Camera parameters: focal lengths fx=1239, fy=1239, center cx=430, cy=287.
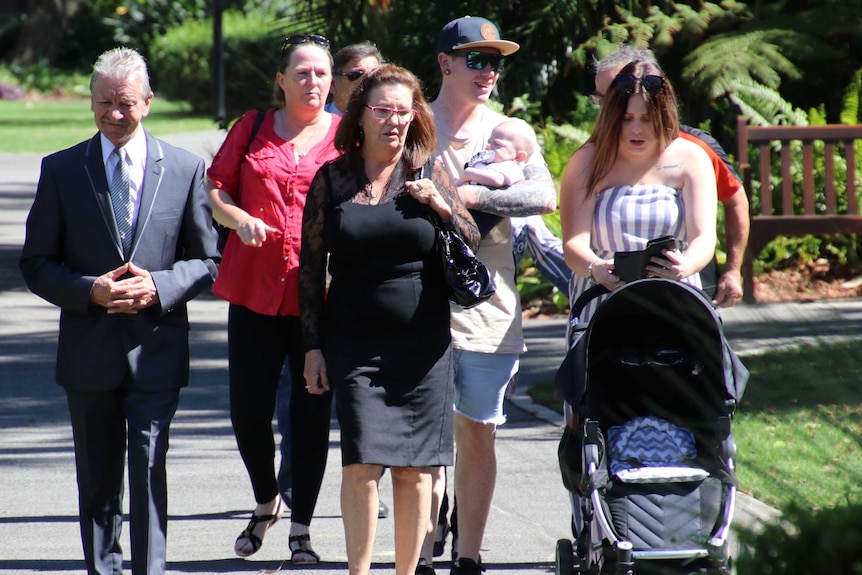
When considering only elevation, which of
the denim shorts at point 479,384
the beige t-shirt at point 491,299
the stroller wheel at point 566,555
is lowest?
the stroller wheel at point 566,555

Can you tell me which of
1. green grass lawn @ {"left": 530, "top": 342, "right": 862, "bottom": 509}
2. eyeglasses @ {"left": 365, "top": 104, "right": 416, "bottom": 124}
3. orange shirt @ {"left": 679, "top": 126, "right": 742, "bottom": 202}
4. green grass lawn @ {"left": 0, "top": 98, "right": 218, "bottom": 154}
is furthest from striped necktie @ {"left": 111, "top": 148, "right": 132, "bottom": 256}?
green grass lawn @ {"left": 0, "top": 98, "right": 218, "bottom": 154}

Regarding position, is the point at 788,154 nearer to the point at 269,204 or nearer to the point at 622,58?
the point at 622,58

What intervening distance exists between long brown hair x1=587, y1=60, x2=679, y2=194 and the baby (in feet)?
0.98

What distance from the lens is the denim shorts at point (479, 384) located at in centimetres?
489

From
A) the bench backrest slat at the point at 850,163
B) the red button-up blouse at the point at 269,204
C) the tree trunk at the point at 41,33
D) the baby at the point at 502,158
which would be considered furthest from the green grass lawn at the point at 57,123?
the baby at the point at 502,158

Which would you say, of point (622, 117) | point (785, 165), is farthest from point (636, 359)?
point (785, 165)

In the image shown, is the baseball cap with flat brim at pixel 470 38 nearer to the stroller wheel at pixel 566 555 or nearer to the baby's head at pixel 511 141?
the baby's head at pixel 511 141

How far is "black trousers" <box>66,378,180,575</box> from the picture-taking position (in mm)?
4465

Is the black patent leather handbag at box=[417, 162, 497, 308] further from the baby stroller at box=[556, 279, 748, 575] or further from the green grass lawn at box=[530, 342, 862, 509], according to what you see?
the green grass lawn at box=[530, 342, 862, 509]

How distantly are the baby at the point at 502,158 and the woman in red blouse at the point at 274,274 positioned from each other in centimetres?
65

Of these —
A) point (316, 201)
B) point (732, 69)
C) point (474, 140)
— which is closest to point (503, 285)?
point (474, 140)

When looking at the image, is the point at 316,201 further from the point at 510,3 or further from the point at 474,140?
the point at 510,3

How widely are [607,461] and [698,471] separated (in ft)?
1.08

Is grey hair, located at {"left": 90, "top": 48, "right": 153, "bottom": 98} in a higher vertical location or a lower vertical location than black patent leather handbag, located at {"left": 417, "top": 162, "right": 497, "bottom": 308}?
higher
